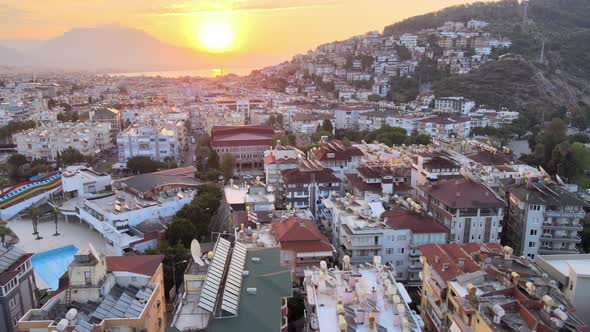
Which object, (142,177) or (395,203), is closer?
(395,203)

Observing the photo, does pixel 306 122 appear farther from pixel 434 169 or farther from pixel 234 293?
pixel 234 293

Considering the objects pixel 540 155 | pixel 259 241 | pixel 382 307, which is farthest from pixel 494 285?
pixel 540 155

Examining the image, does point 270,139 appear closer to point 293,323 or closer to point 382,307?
point 293,323

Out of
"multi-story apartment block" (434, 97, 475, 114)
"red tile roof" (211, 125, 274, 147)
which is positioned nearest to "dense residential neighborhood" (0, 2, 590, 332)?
"red tile roof" (211, 125, 274, 147)

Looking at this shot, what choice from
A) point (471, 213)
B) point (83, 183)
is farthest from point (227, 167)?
point (471, 213)

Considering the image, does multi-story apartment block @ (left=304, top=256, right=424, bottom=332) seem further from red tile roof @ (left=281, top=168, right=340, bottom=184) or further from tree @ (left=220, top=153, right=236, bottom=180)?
tree @ (left=220, top=153, right=236, bottom=180)
